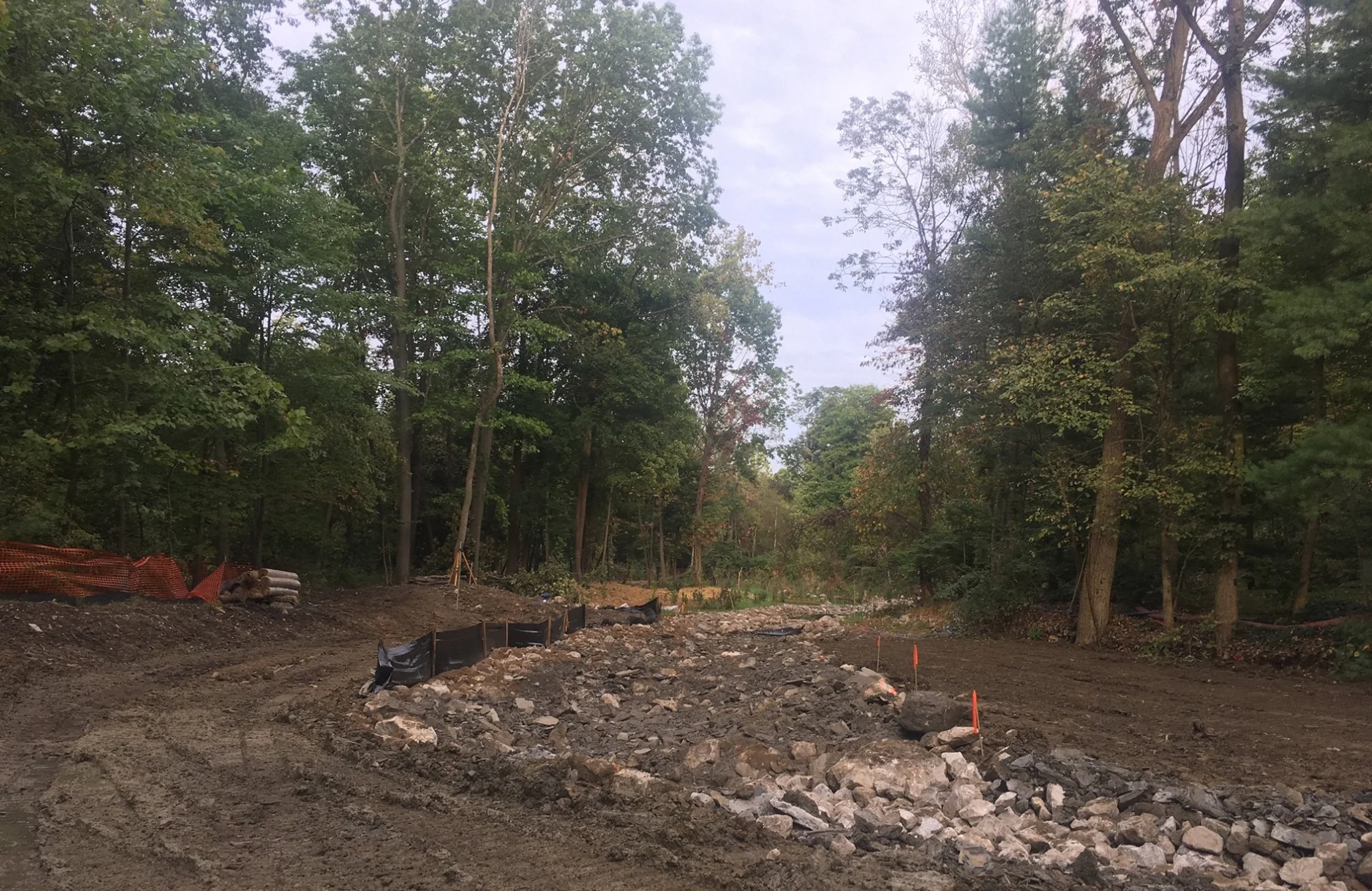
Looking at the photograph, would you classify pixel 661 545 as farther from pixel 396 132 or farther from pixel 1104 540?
pixel 1104 540

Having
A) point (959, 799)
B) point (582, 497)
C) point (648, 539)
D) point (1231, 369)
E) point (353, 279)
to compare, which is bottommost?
point (959, 799)

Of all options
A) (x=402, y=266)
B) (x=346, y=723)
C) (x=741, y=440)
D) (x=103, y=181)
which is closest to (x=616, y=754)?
(x=346, y=723)

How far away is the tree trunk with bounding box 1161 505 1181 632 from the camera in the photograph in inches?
566

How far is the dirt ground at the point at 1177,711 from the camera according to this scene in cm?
687

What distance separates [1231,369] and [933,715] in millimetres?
9249

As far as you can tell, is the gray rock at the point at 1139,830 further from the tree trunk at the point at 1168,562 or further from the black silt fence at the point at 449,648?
the tree trunk at the point at 1168,562

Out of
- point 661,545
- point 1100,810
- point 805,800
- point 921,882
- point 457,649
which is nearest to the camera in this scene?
point 921,882

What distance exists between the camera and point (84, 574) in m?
14.2

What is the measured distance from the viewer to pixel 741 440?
40062 mm

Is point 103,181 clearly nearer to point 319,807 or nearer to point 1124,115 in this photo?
point 319,807

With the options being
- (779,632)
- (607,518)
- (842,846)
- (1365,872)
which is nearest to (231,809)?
(842,846)

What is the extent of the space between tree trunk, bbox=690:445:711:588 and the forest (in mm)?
7751

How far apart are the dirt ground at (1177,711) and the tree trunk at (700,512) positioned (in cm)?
2422

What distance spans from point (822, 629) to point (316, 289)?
1319cm
